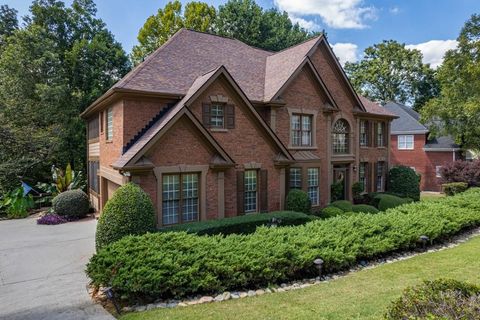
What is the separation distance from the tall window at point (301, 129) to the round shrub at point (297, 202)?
307 centimetres

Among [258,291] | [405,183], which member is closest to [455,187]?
[405,183]

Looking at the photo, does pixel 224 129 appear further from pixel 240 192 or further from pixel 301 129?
pixel 301 129

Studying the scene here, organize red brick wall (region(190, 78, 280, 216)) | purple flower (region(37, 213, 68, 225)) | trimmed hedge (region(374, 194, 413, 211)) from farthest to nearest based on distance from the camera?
trimmed hedge (region(374, 194, 413, 211))
purple flower (region(37, 213, 68, 225))
red brick wall (region(190, 78, 280, 216))

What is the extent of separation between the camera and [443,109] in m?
25.2

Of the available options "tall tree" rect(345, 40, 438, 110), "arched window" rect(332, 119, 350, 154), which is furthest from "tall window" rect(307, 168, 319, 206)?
"tall tree" rect(345, 40, 438, 110)

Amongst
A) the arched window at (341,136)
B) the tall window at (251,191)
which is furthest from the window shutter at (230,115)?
the arched window at (341,136)

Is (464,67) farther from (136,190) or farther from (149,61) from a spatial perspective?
(136,190)

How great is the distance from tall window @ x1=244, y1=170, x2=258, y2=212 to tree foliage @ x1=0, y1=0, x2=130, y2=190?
53.7 feet

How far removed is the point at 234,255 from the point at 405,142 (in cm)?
3331

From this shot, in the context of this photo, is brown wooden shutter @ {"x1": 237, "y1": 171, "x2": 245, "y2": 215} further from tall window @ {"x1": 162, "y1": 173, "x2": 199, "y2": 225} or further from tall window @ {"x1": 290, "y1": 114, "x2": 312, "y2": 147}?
tall window @ {"x1": 290, "y1": 114, "x2": 312, "y2": 147}

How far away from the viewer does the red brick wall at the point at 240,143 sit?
13.5 meters

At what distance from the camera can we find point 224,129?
13.8 m

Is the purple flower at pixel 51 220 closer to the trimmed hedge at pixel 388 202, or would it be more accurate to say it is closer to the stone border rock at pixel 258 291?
the stone border rock at pixel 258 291

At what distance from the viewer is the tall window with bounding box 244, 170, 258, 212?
1453 cm
